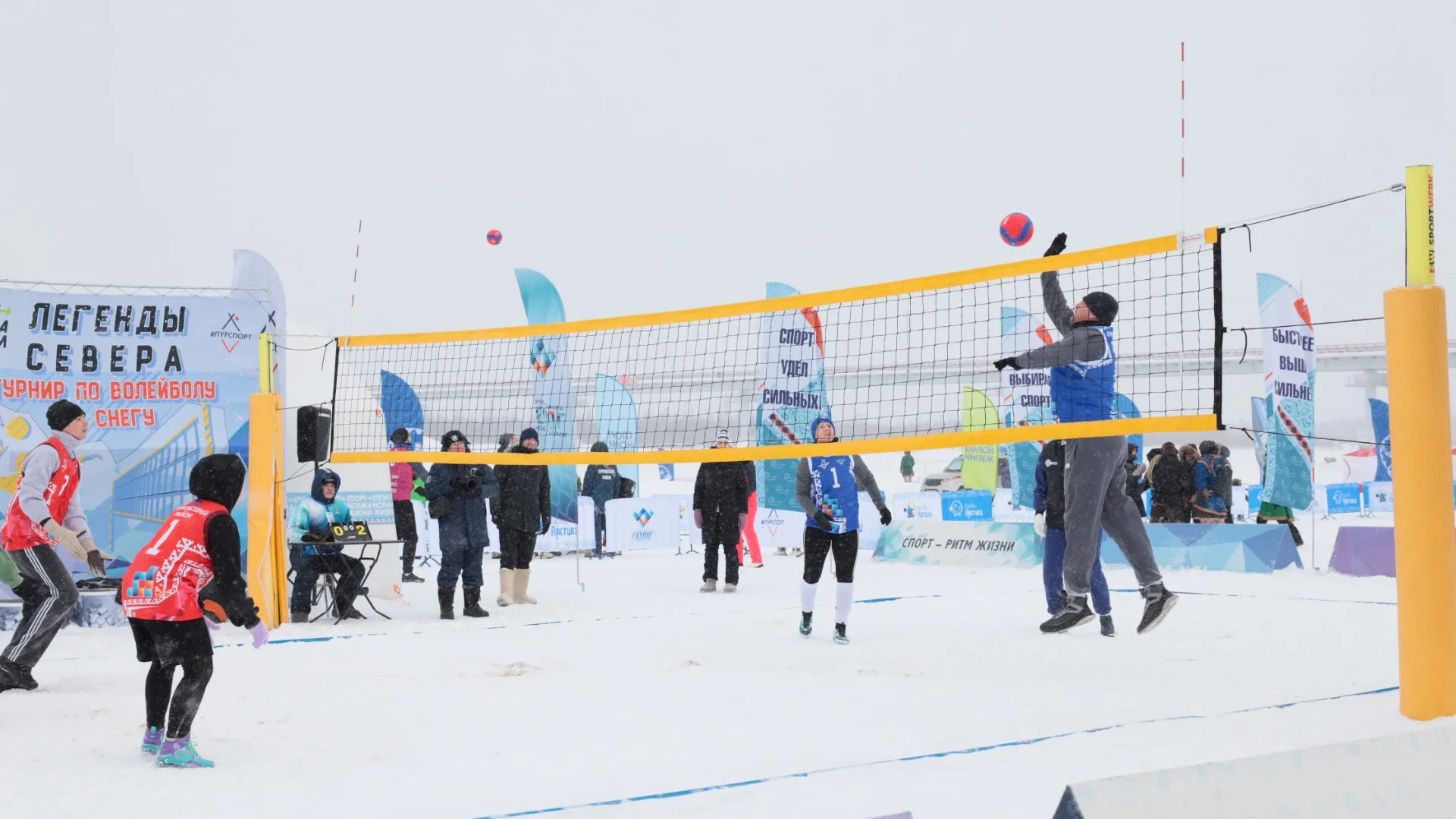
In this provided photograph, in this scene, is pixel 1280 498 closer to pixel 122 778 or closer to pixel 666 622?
pixel 666 622

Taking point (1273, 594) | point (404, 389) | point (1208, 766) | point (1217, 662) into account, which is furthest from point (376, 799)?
point (404, 389)

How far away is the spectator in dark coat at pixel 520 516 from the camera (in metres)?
9.44

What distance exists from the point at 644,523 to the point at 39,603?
432 inches

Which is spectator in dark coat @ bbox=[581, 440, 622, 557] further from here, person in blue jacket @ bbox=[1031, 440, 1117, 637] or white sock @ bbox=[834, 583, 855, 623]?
person in blue jacket @ bbox=[1031, 440, 1117, 637]

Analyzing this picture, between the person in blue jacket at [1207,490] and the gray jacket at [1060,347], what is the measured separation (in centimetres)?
730

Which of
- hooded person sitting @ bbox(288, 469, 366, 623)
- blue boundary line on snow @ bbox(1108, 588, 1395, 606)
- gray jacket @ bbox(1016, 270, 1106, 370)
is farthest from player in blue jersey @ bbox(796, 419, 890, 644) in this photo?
hooded person sitting @ bbox(288, 469, 366, 623)

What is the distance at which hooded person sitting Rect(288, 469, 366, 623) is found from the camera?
8.87m

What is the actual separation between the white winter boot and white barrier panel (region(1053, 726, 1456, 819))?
763cm

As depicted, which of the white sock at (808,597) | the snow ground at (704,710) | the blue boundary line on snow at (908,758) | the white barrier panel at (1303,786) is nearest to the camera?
the white barrier panel at (1303,786)

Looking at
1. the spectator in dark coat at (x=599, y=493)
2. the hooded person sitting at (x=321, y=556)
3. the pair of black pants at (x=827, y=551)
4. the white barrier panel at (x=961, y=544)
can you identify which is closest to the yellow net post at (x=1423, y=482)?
the pair of black pants at (x=827, y=551)

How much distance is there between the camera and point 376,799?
378 centimetres

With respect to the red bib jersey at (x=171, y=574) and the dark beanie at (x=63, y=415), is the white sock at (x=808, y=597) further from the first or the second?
the dark beanie at (x=63, y=415)

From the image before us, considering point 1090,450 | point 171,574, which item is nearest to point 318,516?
point 171,574

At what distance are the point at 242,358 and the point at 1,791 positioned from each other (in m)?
5.58
